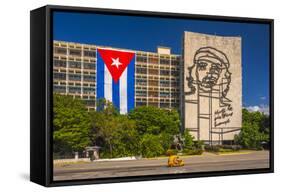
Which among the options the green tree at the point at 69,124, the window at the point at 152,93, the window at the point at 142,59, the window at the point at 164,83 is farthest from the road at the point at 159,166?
the window at the point at 142,59

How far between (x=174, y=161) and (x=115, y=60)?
5.30 feet

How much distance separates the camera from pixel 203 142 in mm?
9719

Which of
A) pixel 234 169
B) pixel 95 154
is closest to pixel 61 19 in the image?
pixel 95 154

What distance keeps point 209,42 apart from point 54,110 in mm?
2526

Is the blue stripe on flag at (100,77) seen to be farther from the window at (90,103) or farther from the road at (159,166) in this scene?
the road at (159,166)

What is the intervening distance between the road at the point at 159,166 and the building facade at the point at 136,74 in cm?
77

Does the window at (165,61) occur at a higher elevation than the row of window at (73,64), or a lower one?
higher

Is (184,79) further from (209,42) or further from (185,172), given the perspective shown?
(185,172)

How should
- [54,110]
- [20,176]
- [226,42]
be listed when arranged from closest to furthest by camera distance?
[54,110] → [20,176] → [226,42]

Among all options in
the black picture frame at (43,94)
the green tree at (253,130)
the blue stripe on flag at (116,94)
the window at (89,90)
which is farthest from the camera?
the green tree at (253,130)

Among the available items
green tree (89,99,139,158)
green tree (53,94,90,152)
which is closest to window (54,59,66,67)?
green tree (53,94,90,152)

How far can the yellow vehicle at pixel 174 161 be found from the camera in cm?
939

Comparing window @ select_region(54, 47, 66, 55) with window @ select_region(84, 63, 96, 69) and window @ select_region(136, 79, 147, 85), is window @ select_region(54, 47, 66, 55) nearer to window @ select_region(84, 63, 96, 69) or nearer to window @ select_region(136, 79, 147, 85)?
window @ select_region(84, 63, 96, 69)

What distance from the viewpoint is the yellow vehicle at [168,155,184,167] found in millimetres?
9391
